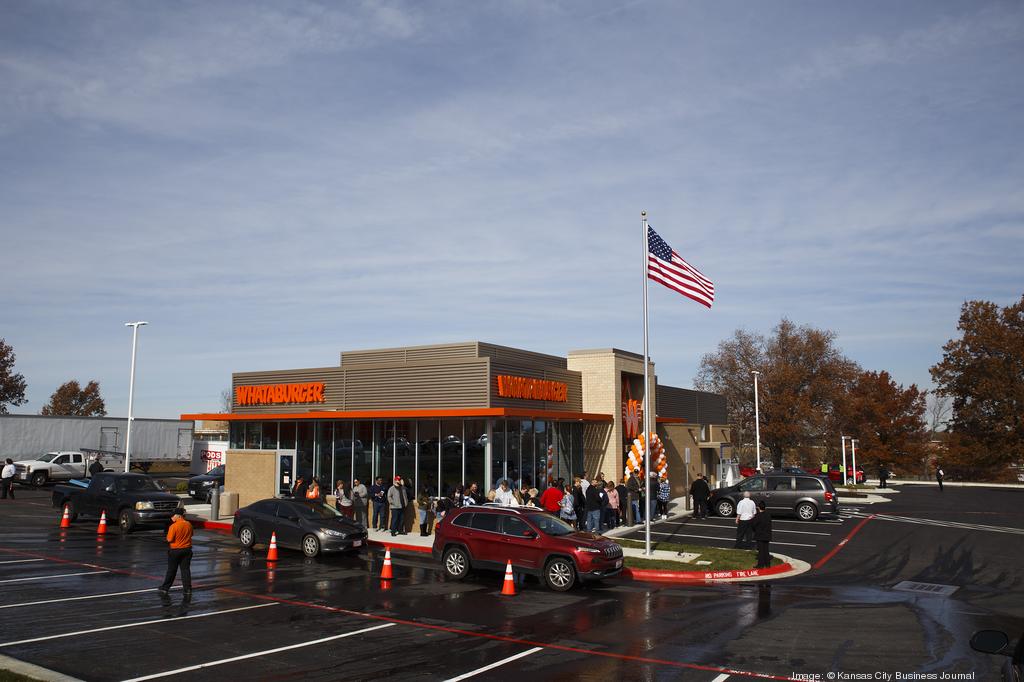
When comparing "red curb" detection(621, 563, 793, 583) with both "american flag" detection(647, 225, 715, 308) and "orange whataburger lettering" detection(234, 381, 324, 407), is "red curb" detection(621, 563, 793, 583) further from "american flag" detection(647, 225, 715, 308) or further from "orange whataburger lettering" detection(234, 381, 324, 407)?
"orange whataburger lettering" detection(234, 381, 324, 407)

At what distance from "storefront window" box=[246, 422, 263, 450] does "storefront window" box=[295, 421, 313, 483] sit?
239 centimetres

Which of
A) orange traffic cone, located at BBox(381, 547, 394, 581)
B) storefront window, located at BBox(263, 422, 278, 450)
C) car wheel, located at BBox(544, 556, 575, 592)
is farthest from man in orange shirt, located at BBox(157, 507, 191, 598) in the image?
storefront window, located at BBox(263, 422, 278, 450)

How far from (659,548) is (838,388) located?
156ft

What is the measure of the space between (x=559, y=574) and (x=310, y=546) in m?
7.81

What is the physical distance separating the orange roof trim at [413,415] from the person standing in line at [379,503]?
2.65 metres

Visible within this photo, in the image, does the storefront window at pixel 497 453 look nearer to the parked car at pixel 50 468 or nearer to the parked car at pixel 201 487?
the parked car at pixel 201 487

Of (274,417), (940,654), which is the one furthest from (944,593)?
(274,417)

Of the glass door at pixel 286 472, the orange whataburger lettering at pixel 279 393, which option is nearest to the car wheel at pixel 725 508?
the orange whataburger lettering at pixel 279 393

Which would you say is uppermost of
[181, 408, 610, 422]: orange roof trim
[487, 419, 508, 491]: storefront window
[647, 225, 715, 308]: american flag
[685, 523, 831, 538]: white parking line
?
[647, 225, 715, 308]: american flag

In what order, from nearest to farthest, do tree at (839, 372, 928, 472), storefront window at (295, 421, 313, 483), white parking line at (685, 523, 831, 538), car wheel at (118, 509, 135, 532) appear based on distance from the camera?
car wheel at (118, 509, 135, 532) → white parking line at (685, 523, 831, 538) → storefront window at (295, 421, 313, 483) → tree at (839, 372, 928, 472)

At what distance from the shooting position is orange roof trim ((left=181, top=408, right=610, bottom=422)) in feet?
82.6

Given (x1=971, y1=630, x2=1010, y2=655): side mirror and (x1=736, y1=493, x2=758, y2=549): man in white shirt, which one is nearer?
(x1=971, y1=630, x2=1010, y2=655): side mirror

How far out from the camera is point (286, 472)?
30.6 m

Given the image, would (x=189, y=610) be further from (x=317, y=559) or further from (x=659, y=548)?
(x=659, y=548)
